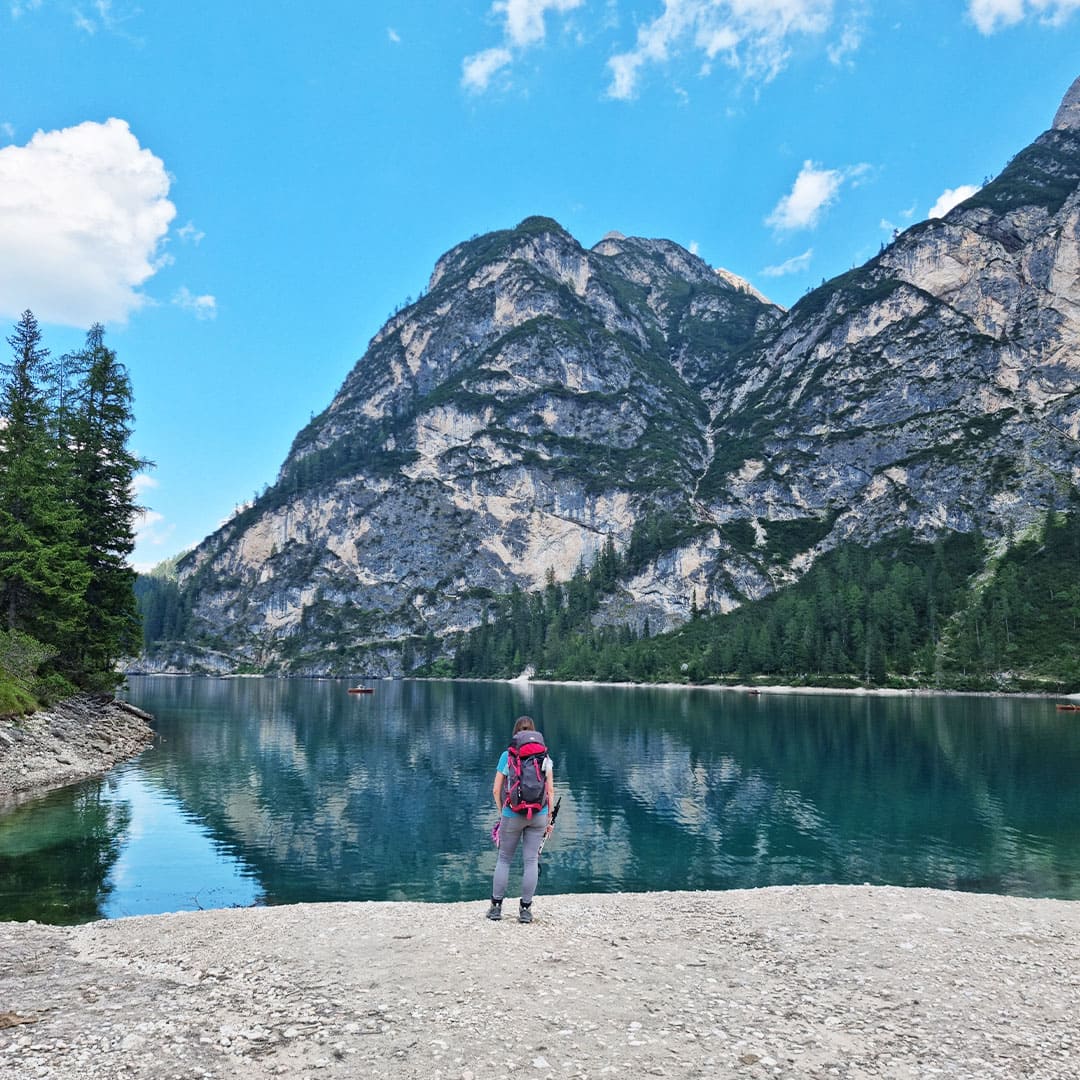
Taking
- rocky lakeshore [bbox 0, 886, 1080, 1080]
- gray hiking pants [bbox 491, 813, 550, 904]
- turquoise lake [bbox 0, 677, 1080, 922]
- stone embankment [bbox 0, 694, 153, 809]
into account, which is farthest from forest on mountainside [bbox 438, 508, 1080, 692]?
gray hiking pants [bbox 491, 813, 550, 904]

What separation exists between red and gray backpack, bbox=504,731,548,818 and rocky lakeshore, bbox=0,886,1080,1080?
2.50 meters

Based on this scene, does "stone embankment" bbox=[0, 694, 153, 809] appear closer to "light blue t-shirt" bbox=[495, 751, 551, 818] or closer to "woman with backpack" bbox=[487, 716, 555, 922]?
"woman with backpack" bbox=[487, 716, 555, 922]

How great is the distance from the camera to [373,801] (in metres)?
43.4

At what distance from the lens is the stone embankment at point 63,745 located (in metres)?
38.8

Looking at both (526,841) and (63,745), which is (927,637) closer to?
(63,745)

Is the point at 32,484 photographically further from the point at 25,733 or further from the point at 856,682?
the point at 856,682

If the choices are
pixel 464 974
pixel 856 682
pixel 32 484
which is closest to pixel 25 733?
pixel 32 484

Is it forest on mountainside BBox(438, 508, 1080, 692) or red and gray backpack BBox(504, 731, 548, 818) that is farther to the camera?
forest on mountainside BBox(438, 508, 1080, 692)

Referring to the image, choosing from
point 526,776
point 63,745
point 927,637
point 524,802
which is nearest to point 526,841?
point 524,802

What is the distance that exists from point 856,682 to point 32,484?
16047 cm

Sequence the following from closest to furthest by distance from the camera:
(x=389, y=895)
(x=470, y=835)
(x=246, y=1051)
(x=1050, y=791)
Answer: (x=246, y=1051) → (x=389, y=895) → (x=470, y=835) → (x=1050, y=791)

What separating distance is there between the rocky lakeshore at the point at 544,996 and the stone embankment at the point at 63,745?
88.9ft

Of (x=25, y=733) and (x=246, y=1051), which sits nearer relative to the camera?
(x=246, y=1051)

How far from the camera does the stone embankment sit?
127 ft
